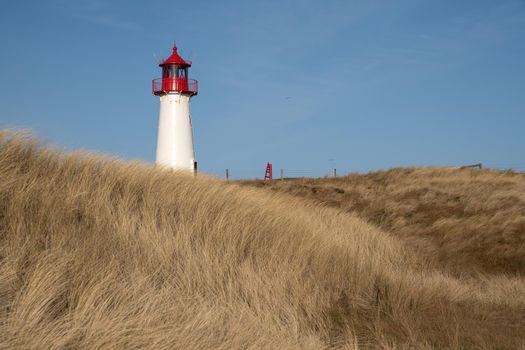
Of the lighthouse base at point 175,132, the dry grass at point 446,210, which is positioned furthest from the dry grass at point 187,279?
the lighthouse base at point 175,132

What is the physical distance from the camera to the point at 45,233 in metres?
4.81

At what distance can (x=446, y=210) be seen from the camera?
1523cm

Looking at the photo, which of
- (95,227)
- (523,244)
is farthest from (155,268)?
(523,244)

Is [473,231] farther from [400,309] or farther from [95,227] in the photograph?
[95,227]

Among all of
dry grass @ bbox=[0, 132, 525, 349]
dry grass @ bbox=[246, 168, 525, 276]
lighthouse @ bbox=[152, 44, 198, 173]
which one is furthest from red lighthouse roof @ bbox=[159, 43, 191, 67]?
dry grass @ bbox=[0, 132, 525, 349]

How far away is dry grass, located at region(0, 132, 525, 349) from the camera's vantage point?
12.2ft

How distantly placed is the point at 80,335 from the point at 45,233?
1.74 meters

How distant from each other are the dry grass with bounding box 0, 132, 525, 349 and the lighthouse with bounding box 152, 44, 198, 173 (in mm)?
13957

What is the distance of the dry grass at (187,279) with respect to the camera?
3.72 metres

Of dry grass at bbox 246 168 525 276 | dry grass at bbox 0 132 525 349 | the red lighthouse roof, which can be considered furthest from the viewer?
the red lighthouse roof

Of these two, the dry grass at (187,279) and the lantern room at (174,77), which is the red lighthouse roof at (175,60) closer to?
the lantern room at (174,77)

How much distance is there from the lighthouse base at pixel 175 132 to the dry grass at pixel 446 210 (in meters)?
4.02

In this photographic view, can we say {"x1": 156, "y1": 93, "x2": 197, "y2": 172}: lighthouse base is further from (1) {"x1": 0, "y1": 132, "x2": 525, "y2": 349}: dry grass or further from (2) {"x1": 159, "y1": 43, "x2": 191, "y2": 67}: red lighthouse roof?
(1) {"x1": 0, "y1": 132, "x2": 525, "y2": 349}: dry grass

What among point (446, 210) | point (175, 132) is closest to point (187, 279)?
point (446, 210)
